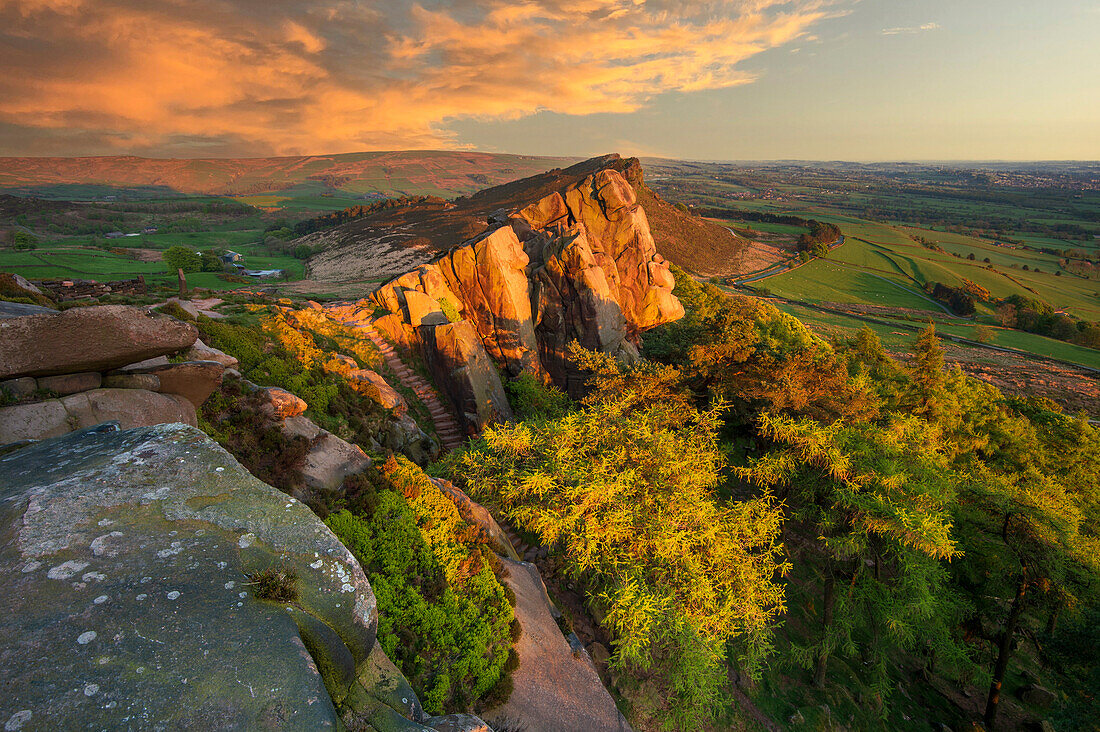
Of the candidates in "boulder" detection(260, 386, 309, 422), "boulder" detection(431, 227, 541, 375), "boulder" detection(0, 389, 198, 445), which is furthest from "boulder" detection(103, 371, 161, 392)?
"boulder" detection(431, 227, 541, 375)

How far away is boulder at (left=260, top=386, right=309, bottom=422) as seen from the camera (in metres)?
15.7

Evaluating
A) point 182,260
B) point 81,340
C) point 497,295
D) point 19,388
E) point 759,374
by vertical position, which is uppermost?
point 81,340

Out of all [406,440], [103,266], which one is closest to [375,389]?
[406,440]

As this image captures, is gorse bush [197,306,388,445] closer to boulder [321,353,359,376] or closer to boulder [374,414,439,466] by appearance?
boulder [321,353,359,376]

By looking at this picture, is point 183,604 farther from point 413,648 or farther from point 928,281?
point 928,281

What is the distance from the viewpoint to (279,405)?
16.1 metres

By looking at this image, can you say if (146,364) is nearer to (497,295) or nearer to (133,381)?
(133,381)

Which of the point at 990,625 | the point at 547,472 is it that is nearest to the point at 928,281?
the point at 990,625

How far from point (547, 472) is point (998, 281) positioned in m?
162

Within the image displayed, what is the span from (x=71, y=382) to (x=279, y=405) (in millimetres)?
5967

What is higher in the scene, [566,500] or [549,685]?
[566,500]

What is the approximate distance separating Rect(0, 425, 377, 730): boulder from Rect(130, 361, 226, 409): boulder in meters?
5.13

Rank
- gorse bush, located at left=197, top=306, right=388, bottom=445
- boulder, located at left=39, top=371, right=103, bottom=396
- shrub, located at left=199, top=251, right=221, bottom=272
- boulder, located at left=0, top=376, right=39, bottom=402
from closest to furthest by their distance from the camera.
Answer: boulder, located at left=0, top=376, right=39, bottom=402
boulder, located at left=39, top=371, right=103, bottom=396
gorse bush, located at left=197, top=306, right=388, bottom=445
shrub, located at left=199, top=251, right=221, bottom=272

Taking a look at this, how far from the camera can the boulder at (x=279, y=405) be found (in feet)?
51.6
